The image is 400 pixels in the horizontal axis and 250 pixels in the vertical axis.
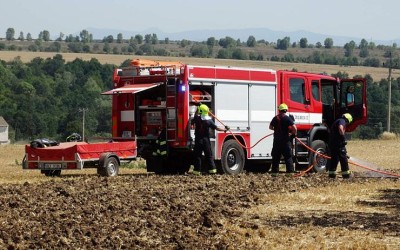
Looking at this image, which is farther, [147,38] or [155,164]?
[147,38]

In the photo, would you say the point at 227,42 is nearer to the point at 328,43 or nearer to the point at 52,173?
the point at 328,43

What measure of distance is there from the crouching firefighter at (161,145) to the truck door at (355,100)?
19.1ft

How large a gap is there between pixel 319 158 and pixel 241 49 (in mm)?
134010

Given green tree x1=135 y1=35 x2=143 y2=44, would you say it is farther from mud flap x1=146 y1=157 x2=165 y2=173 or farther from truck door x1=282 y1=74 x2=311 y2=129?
mud flap x1=146 y1=157 x2=165 y2=173

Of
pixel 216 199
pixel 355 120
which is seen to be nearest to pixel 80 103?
pixel 355 120

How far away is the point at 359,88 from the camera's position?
93.7ft

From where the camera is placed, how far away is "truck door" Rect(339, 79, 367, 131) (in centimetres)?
2852

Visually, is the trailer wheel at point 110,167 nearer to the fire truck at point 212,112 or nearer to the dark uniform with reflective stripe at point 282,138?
the fire truck at point 212,112

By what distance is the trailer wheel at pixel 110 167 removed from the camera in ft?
81.7

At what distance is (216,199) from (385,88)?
84.6 m

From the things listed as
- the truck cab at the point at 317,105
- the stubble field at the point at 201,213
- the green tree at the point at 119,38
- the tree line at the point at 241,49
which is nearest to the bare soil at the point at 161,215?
the stubble field at the point at 201,213

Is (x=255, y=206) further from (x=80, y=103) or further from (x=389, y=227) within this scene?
(x=80, y=103)

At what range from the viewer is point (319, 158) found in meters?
28.0

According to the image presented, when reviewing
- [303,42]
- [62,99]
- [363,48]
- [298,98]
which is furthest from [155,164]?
[303,42]
